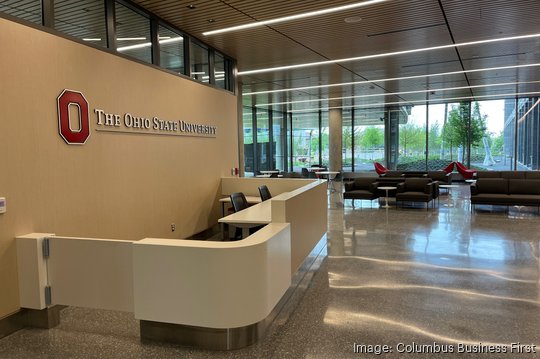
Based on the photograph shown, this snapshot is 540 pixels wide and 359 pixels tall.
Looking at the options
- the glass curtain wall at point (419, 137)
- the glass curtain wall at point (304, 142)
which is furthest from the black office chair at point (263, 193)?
the glass curtain wall at point (304, 142)

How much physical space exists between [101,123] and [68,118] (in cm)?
55

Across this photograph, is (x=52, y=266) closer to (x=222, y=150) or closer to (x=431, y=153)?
(x=222, y=150)

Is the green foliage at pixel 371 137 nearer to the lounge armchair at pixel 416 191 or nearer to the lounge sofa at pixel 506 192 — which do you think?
the lounge armchair at pixel 416 191

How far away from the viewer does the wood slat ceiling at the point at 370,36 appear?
566 cm

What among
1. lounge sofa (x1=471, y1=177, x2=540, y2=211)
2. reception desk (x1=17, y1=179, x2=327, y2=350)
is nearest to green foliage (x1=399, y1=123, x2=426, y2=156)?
lounge sofa (x1=471, y1=177, x2=540, y2=211)

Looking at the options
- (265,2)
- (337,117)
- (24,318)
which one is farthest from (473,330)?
(337,117)

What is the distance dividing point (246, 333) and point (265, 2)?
4310mm

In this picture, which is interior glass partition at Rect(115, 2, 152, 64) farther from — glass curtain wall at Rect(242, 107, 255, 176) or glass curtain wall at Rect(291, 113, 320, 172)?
glass curtain wall at Rect(291, 113, 320, 172)

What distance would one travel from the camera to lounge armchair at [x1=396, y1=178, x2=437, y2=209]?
10.2m

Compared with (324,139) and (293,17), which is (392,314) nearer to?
(293,17)

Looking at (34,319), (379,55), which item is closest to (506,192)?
(379,55)

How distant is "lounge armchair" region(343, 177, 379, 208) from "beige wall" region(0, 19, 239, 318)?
197 inches

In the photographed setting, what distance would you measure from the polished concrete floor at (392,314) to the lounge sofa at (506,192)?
289cm

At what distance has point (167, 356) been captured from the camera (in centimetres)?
314
